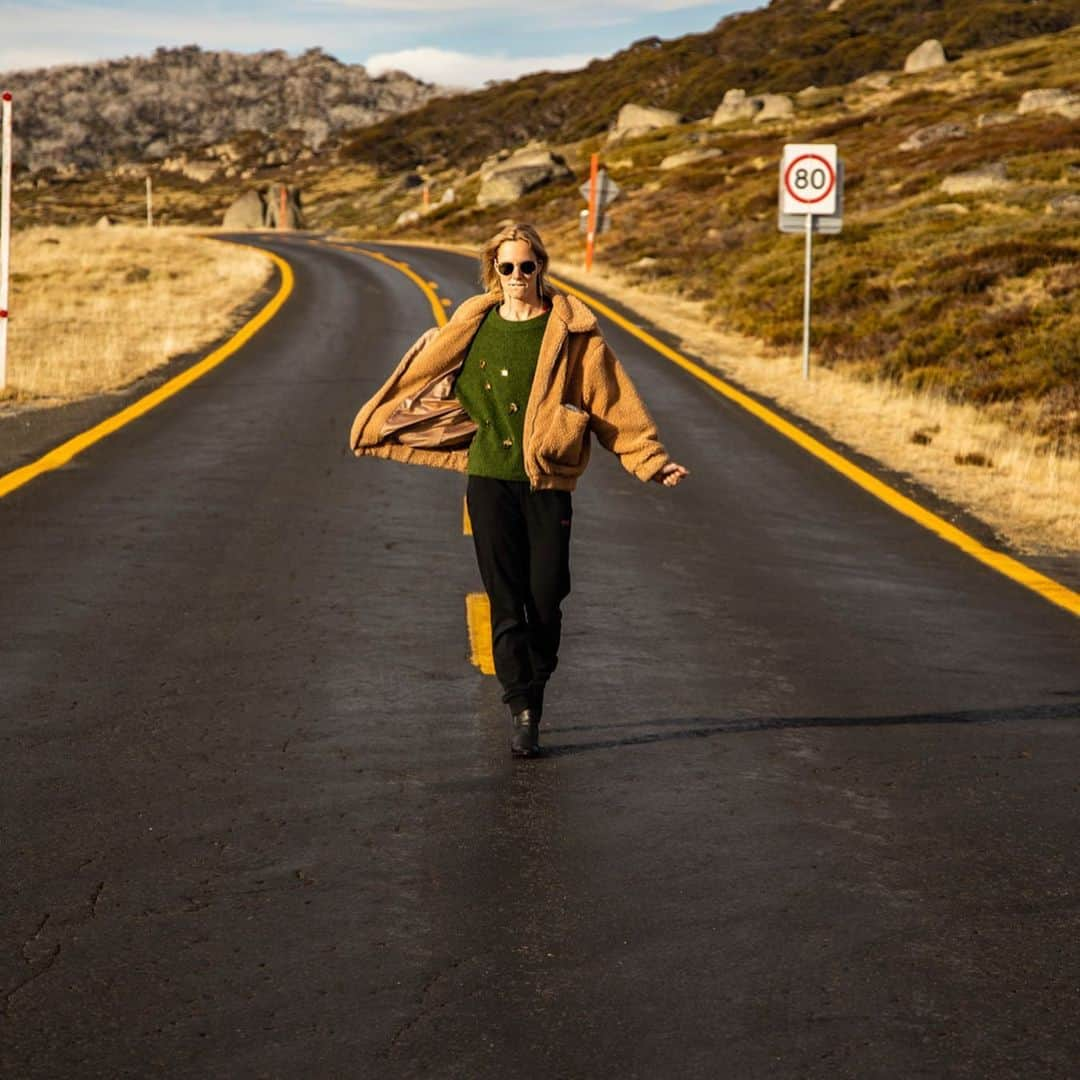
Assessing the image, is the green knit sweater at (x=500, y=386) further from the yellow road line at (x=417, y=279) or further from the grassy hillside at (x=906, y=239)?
the yellow road line at (x=417, y=279)

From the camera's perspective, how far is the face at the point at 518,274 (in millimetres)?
5645

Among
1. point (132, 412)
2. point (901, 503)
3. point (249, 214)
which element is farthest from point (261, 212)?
point (901, 503)

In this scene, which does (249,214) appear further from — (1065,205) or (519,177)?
(1065,205)

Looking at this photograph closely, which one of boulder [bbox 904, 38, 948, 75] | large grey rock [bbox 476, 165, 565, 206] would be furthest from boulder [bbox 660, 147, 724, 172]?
boulder [bbox 904, 38, 948, 75]

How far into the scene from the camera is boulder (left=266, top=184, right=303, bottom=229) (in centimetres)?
8400

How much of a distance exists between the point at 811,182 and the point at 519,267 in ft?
51.5

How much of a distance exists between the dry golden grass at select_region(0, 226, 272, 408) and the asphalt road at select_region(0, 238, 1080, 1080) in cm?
905

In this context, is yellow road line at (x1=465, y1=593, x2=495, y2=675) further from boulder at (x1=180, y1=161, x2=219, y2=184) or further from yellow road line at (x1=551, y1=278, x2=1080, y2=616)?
boulder at (x1=180, y1=161, x2=219, y2=184)

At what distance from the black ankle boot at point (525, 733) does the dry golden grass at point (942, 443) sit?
18.7ft

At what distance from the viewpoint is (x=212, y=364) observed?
2116 cm

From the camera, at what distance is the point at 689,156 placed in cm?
6738

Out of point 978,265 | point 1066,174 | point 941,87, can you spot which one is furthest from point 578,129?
point 978,265

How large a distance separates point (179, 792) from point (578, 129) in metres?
101

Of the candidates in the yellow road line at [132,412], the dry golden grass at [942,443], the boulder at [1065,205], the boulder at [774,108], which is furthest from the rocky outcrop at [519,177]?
the dry golden grass at [942,443]
